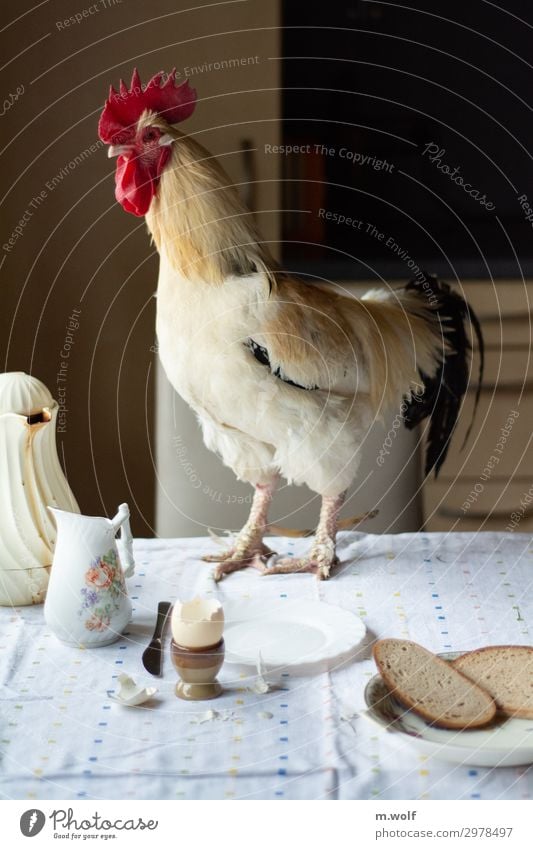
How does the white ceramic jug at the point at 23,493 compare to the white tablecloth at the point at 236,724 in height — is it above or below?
above

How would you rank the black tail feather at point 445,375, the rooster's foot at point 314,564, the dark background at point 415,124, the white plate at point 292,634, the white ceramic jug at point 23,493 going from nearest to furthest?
the white plate at point 292,634
the white ceramic jug at point 23,493
the rooster's foot at point 314,564
the black tail feather at point 445,375
the dark background at point 415,124

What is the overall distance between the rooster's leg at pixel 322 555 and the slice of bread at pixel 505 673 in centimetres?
29

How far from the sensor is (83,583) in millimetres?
777

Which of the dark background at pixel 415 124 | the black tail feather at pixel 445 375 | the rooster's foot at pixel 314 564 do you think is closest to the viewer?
the rooster's foot at pixel 314 564

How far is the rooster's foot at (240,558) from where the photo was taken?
1017mm

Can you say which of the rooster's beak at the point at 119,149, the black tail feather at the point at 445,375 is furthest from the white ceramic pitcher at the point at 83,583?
the black tail feather at the point at 445,375

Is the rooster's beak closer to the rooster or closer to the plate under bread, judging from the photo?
the rooster

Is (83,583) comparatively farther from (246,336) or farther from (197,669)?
(246,336)

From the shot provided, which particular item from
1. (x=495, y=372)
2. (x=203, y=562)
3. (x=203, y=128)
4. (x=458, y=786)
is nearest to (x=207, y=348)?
(x=203, y=562)

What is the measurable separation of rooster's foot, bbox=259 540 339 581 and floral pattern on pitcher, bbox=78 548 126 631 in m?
0.26

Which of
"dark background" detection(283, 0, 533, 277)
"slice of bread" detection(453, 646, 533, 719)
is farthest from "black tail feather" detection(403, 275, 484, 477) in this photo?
"slice of bread" detection(453, 646, 533, 719)

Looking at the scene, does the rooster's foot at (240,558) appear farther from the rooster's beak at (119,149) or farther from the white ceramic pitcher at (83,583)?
the rooster's beak at (119,149)

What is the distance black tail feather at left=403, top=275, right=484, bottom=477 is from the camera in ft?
3.93
